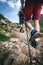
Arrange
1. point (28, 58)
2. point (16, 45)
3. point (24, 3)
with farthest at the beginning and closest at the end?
point (16, 45) < point (28, 58) < point (24, 3)

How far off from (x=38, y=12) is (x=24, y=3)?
11.7 inches

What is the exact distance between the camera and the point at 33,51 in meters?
11.9

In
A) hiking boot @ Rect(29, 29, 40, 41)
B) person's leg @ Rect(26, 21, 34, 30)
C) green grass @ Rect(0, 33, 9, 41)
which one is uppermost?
person's leg @ Rect(26, 21, 34, 30)

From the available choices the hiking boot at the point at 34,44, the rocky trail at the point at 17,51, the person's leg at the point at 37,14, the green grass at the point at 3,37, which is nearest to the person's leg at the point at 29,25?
the person's leg at the point at 37,14

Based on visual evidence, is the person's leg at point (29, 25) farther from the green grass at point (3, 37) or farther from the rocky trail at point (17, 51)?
the green grass at point (3, 37)

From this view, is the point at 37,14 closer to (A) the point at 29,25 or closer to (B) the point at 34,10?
(B) the point at 34,10

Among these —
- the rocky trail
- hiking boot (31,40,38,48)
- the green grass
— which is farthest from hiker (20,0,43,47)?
the green grass

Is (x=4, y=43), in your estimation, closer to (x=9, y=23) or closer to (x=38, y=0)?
(x=9, y=23)

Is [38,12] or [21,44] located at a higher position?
[38,12]

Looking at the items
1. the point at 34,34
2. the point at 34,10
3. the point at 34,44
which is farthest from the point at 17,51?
the point at 34,34

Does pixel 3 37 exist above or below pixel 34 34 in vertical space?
below

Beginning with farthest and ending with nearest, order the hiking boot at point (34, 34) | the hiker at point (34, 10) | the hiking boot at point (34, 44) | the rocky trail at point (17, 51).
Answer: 1. the rocky trail at point (17, 51)
2. the hiking boot at point (34, 44)
3. the hiker at point (34, 10)
4. the hiking boot at point (34, 34)

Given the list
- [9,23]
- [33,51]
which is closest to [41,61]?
[33,51]

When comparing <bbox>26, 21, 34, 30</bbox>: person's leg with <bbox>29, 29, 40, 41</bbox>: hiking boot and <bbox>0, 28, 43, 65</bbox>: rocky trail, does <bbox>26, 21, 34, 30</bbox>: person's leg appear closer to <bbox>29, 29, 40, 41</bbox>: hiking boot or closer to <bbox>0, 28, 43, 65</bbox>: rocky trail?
<bbox>29, 29, 40, 41</bbox>: hiking boot
